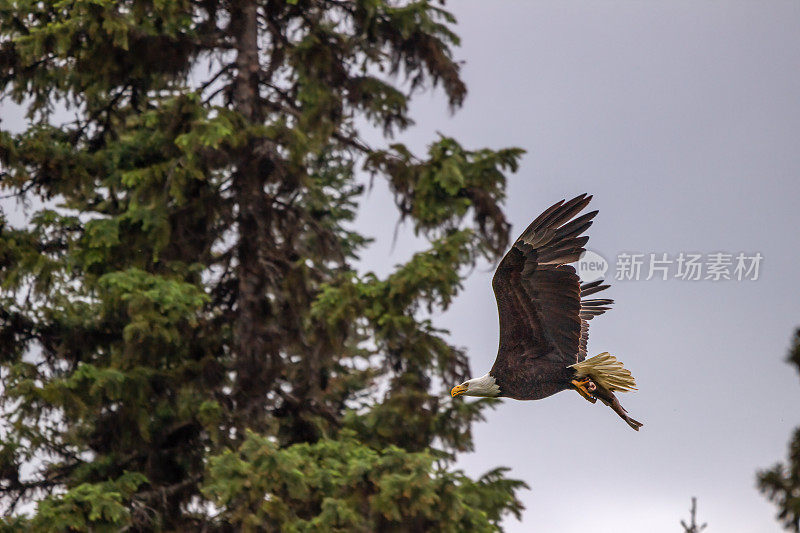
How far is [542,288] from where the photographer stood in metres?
6.84

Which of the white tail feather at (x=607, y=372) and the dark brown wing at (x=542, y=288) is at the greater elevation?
the dark brown wing at (x=542, y=288)

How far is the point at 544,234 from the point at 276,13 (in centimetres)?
961

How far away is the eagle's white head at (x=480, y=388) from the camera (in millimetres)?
6691

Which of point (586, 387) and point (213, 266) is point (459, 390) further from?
point (213, 266)

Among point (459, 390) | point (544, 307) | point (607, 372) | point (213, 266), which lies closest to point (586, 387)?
point (607, 372)

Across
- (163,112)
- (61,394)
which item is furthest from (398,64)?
(61,394)

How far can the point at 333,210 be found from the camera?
1912 cm

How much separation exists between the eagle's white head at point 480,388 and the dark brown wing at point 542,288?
0.14 meters

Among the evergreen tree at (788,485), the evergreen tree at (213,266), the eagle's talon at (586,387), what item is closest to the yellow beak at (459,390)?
the eagle's talon at (586,387)

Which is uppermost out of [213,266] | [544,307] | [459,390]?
[213,266]

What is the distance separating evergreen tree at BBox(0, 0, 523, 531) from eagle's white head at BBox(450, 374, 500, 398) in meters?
5.28

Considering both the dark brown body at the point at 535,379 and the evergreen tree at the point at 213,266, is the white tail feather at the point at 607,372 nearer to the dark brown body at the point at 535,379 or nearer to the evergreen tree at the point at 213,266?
the dark brown body at the point at 535,379

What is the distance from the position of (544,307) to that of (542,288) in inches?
4.0

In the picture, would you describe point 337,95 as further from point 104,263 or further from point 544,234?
point 544,234
